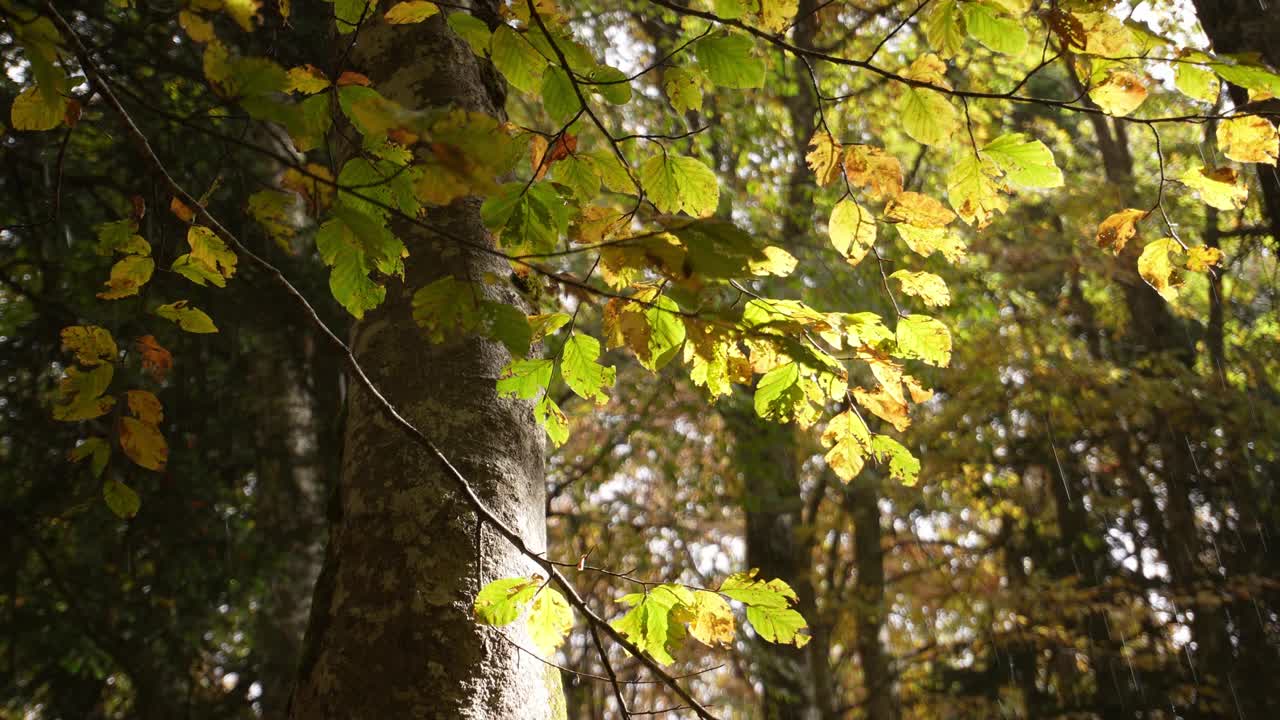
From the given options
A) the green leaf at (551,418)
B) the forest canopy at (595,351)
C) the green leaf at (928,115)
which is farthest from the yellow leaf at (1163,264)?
the green leaf at (551,418)

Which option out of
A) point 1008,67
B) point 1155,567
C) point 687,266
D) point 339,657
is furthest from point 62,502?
point 1155,567

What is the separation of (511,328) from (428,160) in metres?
0.23

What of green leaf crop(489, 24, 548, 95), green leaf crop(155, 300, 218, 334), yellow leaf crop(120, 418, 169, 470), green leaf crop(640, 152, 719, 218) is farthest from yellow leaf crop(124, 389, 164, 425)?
green leaf crop(640, 152, 719, 218)

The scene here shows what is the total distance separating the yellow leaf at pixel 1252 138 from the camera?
1059 millimetres

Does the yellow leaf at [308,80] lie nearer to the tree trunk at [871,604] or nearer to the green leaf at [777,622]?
the green leaf at [777,622]

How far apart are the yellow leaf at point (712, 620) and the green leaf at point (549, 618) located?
20cm

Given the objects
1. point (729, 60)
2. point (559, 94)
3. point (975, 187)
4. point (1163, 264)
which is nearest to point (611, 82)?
point (559, 94)

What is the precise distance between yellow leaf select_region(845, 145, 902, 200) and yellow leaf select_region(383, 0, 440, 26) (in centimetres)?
68

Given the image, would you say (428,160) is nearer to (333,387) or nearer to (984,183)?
(984,183)

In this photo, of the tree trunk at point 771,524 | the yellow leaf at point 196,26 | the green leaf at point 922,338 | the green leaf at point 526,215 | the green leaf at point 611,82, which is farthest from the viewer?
the tree trunk at point 771,524

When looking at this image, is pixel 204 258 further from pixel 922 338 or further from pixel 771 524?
pixel 771 524

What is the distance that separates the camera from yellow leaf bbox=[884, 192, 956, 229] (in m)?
1.16

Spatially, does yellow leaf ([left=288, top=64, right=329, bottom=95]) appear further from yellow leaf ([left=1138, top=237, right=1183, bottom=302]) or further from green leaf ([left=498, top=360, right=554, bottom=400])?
yellow leaf ([left=1138, top=237, right=1183, bottom=302])

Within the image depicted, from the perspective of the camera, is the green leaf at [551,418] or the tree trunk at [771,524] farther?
the tree trunk at [771,524]
